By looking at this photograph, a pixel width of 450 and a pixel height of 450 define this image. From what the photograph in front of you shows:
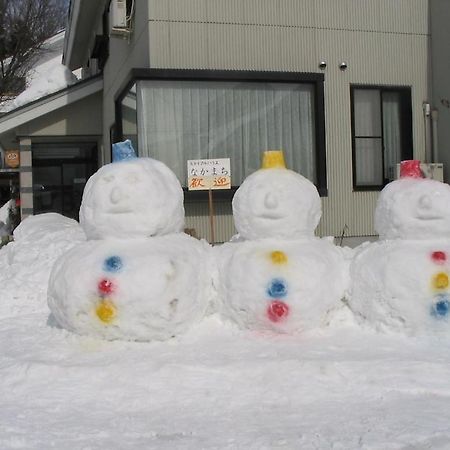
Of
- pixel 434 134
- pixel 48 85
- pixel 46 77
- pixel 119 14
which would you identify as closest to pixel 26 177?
pixel 48 85

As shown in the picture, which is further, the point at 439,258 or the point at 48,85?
the point at 48,85

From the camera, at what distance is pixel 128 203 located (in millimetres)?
4883

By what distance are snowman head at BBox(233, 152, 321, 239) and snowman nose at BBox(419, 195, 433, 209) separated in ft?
2.74

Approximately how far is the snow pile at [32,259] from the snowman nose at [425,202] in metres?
3.82

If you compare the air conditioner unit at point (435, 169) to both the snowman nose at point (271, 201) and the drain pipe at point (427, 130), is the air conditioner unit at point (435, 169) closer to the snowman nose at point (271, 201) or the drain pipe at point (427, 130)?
the drain pipe at point (427, 130)

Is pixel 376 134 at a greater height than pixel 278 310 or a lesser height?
greater

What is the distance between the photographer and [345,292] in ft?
16.9

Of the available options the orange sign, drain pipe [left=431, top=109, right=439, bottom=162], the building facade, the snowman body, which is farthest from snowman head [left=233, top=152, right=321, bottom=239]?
the orange sign

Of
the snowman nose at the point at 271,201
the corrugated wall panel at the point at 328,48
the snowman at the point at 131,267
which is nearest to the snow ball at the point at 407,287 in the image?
the snowman nose at the point at 271,201

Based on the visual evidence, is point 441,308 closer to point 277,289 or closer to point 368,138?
point 277,289

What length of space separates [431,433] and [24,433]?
2205 mm

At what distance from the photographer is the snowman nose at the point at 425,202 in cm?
497

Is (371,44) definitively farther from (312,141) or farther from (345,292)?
(345,292)

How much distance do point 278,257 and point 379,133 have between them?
666 cm
